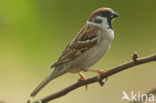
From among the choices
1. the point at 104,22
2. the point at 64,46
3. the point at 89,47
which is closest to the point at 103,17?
the point at 104,22

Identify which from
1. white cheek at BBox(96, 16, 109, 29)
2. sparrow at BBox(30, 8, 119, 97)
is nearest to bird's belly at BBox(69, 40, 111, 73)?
sparrow at BBox(30, 8, 119, 97)

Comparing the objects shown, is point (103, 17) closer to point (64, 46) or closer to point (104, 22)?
point (104, 22)

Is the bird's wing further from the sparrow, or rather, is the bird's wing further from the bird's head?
the bird's head

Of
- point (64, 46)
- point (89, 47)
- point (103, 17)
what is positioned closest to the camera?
point (103, 17)

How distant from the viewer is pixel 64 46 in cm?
295

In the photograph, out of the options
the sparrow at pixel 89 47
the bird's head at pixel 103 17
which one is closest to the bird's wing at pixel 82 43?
the sparrow at pixel 89 47

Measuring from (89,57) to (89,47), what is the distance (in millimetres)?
77

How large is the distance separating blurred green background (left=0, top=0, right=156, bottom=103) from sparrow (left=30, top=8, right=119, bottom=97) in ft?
0.24

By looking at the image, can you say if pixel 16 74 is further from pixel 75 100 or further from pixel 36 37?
pixel 36 37

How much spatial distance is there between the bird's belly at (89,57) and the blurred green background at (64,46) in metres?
0.16

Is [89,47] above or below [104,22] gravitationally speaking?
below

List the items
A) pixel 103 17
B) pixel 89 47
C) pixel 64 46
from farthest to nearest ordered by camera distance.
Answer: pixel 64 46 < pixel 89 47 < pixel 103 17

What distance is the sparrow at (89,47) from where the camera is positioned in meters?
2.44

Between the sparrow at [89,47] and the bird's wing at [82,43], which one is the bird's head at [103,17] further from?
the bird's wing at [82,43]
